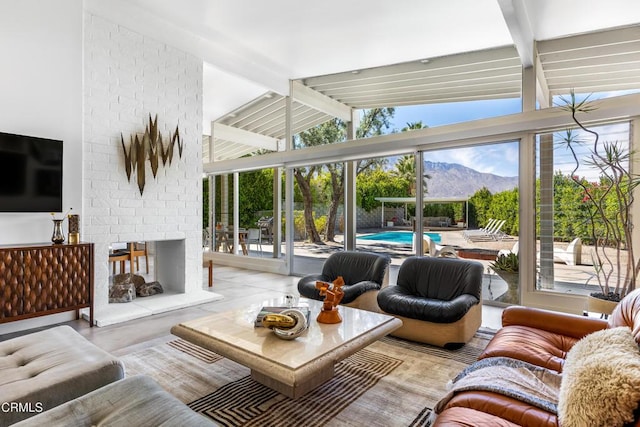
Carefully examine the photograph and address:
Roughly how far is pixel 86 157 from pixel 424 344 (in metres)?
4.31

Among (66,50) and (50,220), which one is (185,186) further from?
(66,50)

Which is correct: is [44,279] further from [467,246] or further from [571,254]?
[571,254]

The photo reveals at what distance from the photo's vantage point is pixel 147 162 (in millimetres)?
4703

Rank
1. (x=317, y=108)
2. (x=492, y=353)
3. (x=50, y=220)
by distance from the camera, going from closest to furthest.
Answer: (x=492, y=353), (x=50, y=220), (x=317, y=108)

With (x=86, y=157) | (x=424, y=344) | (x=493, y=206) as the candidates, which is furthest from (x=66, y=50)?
(x=493, y=206)

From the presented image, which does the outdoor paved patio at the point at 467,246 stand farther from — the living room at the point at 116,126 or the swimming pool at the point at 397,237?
the living room at the point at 116,126

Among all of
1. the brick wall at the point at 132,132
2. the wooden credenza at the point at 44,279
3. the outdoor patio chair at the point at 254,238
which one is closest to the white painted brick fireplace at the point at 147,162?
the brick wall at the point at 132,132

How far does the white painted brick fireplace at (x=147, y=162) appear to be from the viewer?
4184mm

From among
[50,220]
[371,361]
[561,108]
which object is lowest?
[371,361]

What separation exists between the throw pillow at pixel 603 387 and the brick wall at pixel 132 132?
15.3 ft

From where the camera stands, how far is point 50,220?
3.80 meters

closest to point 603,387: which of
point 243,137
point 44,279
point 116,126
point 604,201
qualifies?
point 604,201

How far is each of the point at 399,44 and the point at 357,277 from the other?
3.34 m

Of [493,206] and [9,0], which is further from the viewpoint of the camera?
[493,206]
